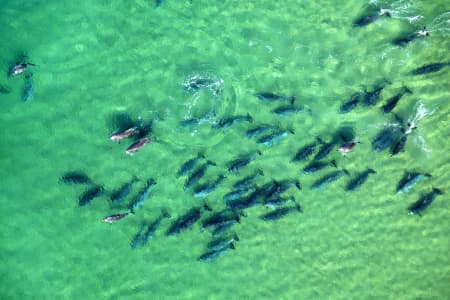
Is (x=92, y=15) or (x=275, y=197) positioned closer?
(x=92, y=15)

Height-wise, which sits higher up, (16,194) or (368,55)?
(368,55)

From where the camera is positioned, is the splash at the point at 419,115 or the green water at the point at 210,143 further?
the splash at the point at 419,115

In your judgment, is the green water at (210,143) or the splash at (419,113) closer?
the green water at (210,143)

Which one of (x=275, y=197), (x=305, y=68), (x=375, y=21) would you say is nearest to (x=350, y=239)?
(x=275, y=197)

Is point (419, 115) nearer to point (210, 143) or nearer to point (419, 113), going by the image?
point (419, 113)

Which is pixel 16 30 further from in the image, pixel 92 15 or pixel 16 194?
pixel 16 194

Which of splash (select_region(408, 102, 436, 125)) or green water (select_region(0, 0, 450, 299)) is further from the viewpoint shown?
splash (select_region(408, 102, 436, 125))

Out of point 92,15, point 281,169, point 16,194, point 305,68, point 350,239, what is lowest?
point 350,239

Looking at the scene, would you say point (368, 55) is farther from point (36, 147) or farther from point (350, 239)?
point (36, 147)
